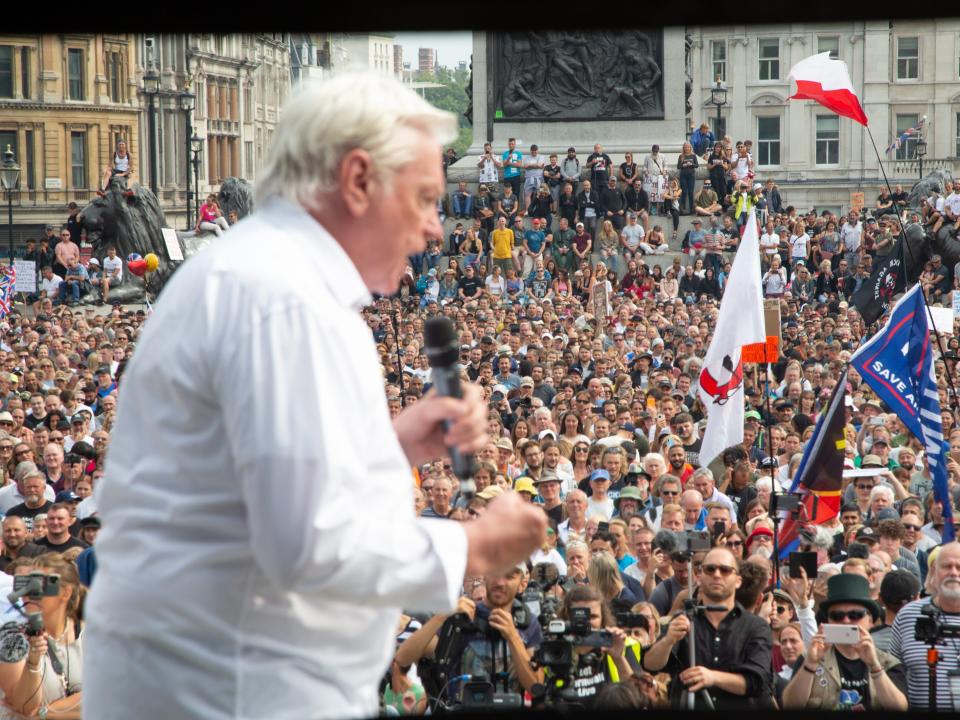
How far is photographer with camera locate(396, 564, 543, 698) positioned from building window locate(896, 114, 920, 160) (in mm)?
56583

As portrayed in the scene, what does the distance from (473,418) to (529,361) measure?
55.1 ft

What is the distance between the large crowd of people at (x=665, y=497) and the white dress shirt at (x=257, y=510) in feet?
12.7

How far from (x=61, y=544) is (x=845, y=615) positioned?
4714mm

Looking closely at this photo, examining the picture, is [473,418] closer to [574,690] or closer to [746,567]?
[574,690]

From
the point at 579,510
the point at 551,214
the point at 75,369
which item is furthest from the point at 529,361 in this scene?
the point at 551,214

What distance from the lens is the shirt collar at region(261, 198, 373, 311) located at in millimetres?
2195

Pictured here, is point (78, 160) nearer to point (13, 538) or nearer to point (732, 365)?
point (732, 365)

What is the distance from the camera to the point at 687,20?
2055 millimetres

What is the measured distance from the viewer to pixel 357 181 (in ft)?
7.30

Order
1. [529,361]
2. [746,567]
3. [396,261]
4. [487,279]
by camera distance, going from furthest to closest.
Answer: [487,279] → [529,361] → [746,567] → [396,261]

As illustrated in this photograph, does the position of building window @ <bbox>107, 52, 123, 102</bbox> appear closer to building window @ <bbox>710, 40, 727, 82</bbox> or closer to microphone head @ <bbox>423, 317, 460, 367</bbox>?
building window @ <bbox>710, 40, 727, 82</bbox>

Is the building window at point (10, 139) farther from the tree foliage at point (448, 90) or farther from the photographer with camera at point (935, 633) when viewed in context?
the tree foliage at point (448, 90)

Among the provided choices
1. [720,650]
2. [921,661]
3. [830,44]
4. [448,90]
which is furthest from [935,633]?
[448,90]

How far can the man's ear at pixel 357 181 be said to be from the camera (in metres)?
2.21
